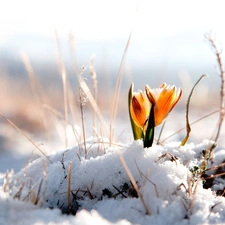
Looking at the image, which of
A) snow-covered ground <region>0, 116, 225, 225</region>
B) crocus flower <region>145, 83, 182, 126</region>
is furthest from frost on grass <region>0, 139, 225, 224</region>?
crocus flower <region>145, 83, 182, 126</region>

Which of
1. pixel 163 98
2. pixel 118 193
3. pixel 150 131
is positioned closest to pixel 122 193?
pixel 118 193

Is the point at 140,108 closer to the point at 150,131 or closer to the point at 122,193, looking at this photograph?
the point at 150,131

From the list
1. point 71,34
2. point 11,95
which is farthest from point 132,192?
point 11,95

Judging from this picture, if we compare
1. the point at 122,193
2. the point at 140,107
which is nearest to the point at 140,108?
the point at 140,107

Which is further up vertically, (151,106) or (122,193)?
(151,106)

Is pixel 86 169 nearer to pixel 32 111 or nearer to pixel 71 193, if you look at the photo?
pixel 71 193

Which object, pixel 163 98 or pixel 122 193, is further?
pixel 163 98

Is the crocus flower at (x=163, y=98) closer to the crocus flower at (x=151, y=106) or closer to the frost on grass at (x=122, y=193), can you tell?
the crocus flower at (x=151, y=106)
